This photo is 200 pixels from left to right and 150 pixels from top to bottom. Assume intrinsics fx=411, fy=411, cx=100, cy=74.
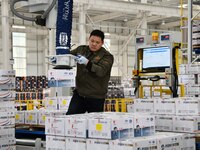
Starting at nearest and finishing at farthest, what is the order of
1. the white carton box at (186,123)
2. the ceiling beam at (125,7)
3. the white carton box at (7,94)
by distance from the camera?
the white carton box at (186,123) → the white carton box at (7,94) → the ceiling beam at (125,7)

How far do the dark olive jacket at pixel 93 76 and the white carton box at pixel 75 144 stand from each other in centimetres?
105

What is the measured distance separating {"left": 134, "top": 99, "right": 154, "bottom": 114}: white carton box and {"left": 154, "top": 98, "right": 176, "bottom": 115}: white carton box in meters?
0.11

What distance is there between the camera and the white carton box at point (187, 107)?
5.30m

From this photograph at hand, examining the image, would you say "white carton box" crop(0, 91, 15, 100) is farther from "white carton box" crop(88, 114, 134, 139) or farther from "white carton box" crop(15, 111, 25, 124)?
"white carton box" crop(88, 114, 134, 139)

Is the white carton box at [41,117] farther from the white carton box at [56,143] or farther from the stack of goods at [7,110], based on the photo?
the white carton box at [56,143]

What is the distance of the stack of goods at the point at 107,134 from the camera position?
12.8ft

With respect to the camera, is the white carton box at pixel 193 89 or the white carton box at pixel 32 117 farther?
the white carton box at pixel 193 89

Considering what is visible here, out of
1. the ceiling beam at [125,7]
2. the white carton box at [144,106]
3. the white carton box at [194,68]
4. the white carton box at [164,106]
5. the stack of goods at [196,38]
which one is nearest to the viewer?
the white carton box at [164,106]

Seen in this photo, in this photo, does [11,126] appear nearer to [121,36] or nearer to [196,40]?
[196,40]

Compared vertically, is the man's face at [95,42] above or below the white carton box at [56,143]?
above

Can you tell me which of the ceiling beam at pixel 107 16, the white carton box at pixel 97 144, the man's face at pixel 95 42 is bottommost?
the white carton box at pixel 97 144

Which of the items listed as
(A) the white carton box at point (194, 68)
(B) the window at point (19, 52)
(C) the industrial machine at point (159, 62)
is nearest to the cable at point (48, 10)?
(C) the industrial machine at point (159, 62)

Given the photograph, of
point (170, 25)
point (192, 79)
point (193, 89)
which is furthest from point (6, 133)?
point (170, 25)

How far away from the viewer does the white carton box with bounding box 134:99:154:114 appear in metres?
5.82
